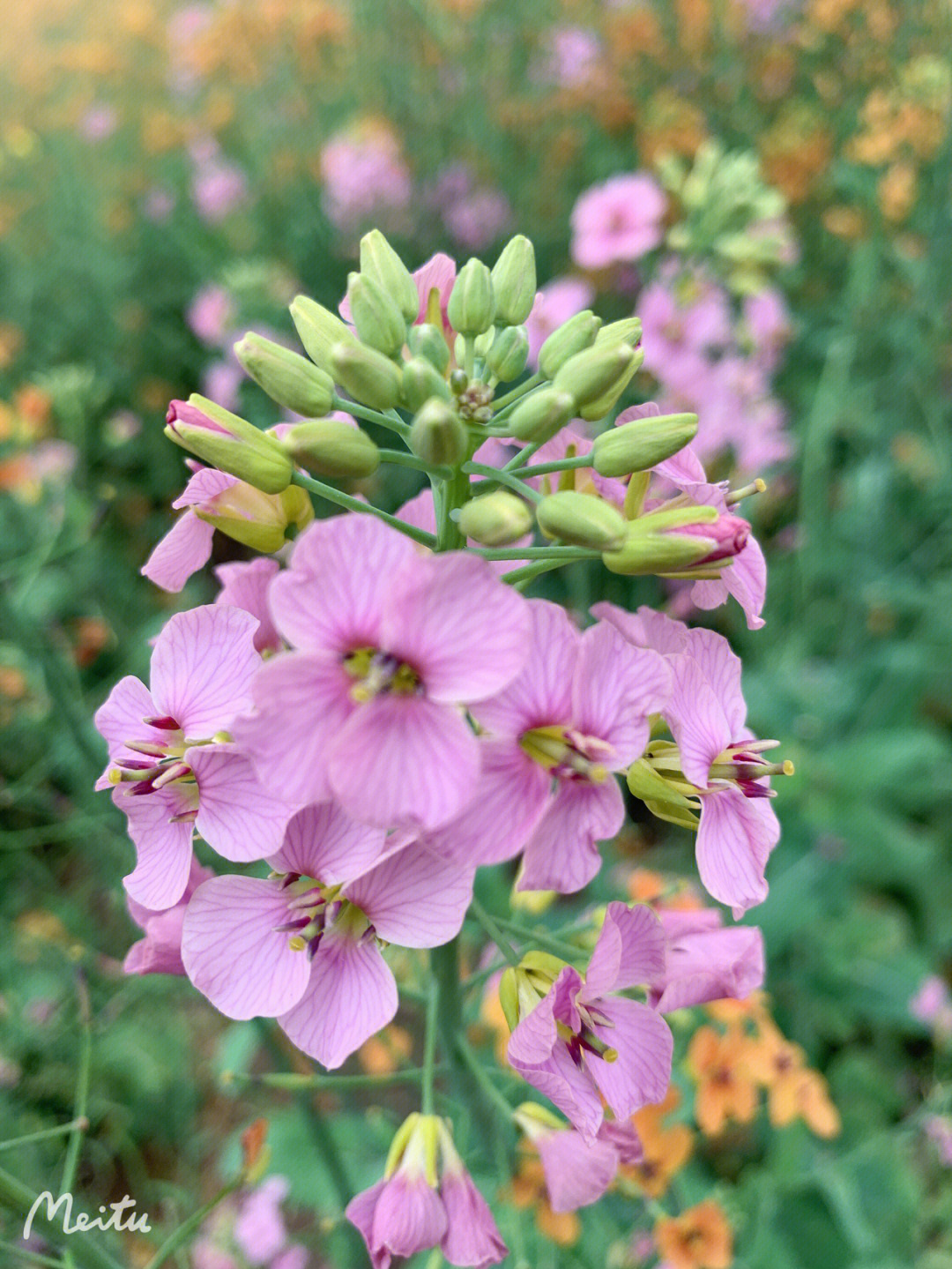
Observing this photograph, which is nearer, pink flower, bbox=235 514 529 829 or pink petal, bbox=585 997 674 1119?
pink flower, bbox=235 514 529 829

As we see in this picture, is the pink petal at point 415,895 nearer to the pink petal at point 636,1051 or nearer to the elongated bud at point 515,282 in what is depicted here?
the pink petal at point 636,1051

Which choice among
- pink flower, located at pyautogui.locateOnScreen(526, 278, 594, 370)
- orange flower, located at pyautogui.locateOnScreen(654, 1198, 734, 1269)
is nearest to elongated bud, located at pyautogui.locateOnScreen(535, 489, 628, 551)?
orange flower, located at pyautogui.locateOnScreen(654, 1198, 734, 1269)

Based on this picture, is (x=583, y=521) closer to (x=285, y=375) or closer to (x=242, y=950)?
(x=285, y=375)

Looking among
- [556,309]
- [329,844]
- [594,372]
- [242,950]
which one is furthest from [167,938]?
[556,309]

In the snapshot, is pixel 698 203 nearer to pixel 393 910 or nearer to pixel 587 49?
pixel 393 910

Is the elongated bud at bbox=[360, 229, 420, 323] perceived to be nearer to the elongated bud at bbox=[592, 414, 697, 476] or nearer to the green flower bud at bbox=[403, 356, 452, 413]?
the green flower bud at bbox=[403, 356, 452, 413]

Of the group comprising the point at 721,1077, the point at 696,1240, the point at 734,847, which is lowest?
the point at 696,1240

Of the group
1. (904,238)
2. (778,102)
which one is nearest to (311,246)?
(778,102)
